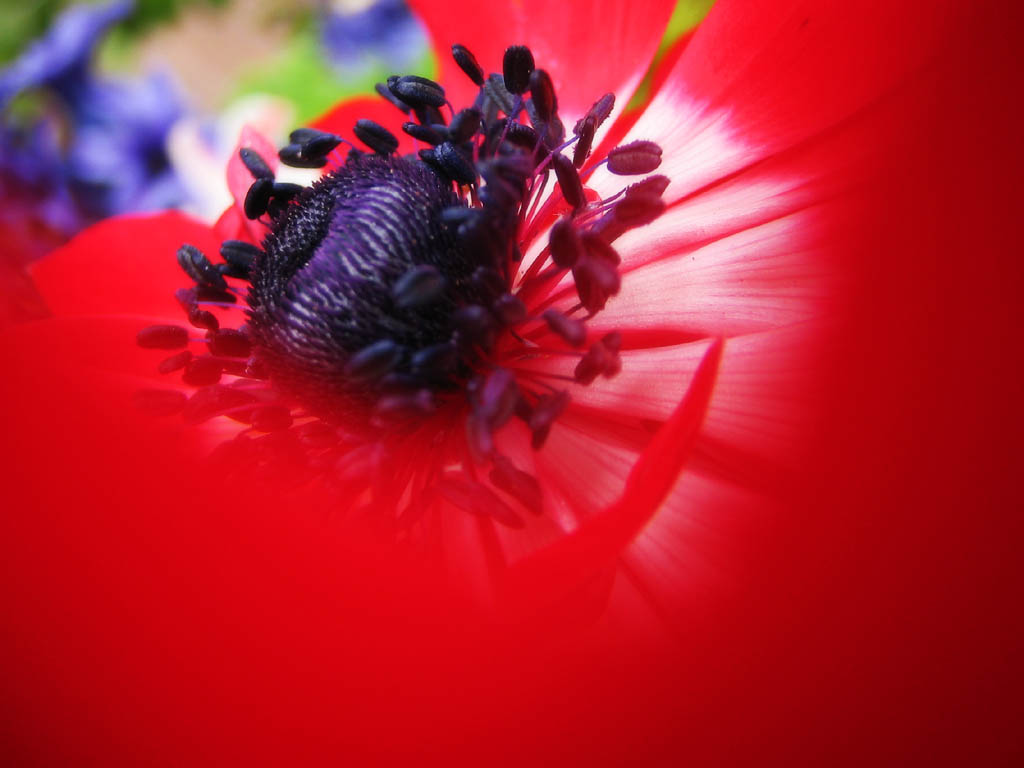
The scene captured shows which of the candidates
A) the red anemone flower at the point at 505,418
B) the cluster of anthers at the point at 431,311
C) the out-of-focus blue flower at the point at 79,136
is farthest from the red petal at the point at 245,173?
the out-of-focus blue flower at the point at 79,136

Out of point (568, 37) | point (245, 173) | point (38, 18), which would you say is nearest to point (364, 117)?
point (245, 173)

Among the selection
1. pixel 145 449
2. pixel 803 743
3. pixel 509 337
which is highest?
pixel 509 337

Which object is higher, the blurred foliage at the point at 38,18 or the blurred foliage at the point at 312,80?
the blurred foliage at the point at 38,18

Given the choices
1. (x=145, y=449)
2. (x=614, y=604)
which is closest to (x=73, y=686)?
(x=145, y=449)

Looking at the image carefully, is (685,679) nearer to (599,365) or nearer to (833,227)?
(599,365)

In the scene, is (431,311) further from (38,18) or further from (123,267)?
(38,18)

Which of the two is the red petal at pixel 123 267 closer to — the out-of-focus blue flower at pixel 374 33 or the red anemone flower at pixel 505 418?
the red anemone flower at pixel 505 418
